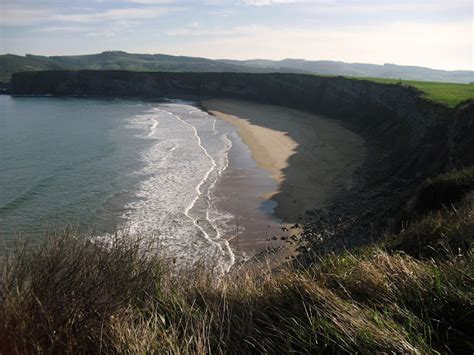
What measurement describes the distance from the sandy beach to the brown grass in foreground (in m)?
14.0

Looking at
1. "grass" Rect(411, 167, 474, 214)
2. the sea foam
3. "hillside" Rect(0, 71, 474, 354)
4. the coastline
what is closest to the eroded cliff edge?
"grass" Rect(411, 167, 474, 214)

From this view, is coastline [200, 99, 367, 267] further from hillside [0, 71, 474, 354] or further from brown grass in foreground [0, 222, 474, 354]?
brown grass in foreground [0, 222, 474, 354]

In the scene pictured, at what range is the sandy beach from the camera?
2242cm

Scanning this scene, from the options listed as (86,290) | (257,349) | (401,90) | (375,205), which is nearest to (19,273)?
(86,290)

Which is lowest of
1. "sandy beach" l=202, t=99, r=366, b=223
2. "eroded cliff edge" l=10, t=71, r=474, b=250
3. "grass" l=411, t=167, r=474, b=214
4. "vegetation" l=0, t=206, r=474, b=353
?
"sandy beach" l=202, t=99, r=366, b=223

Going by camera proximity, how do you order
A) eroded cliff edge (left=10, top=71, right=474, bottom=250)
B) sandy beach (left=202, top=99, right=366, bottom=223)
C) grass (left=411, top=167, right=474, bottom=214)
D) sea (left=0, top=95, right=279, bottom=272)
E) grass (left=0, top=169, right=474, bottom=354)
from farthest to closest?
sandy beach (left=202, top=99, right=366, bottom=223) < eroded cliff edge (left=10, top=71, right=474, bottom=250) < sea (left=0, top=95, right=279, bottom=272) < grass (left=411, top=167, right=474, bottom=214) < grass (left=0, top=169, right=474, bottom=354)

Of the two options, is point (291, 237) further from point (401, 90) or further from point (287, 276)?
point (401, 90)

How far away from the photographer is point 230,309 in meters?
4.74

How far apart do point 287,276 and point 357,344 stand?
1.63 meters

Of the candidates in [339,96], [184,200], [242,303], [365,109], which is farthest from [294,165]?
[339,96]

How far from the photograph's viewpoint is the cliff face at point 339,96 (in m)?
22.6

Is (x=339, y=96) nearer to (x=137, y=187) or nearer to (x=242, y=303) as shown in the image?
(x=137, y=187)

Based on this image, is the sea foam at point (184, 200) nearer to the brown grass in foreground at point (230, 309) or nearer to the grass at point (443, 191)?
the brown grass in foreground at point (230, 309)

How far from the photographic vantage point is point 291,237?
1664 cm
